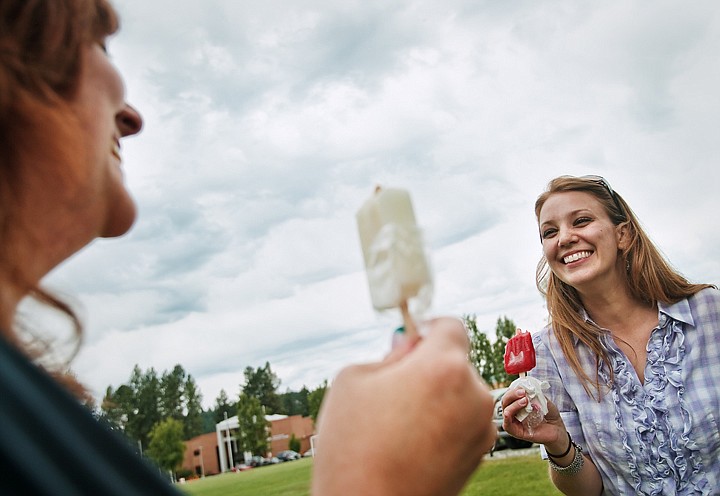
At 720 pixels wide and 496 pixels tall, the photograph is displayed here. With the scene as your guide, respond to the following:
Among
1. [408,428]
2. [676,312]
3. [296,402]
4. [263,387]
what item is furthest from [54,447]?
[296,402]

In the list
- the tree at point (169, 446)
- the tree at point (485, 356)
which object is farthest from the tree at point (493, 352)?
the tree at point (169, 446)

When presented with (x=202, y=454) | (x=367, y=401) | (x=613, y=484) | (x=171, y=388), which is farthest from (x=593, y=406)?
(x=171, y=388)

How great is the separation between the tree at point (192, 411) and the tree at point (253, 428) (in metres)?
23.7

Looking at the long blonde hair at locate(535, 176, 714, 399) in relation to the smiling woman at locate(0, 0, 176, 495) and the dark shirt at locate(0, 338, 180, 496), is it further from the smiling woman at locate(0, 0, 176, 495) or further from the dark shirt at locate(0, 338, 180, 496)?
the dark shirt at locate(0, 338, 180, 496)

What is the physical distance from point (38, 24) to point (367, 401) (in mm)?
963

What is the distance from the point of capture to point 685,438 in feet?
12.4

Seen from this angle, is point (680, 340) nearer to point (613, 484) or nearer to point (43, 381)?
point (613, 484)

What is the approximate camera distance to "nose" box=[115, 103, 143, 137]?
1506 mm

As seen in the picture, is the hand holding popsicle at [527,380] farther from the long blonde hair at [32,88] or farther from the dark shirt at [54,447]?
the dark shirt at [54,447]

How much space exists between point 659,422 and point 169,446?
234ft

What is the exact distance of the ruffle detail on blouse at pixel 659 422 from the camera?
3795 mm

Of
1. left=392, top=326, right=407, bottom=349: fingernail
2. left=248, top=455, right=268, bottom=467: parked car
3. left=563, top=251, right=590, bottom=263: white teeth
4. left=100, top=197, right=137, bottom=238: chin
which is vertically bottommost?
left=248, top=455, right=268, bottom=467: parked car

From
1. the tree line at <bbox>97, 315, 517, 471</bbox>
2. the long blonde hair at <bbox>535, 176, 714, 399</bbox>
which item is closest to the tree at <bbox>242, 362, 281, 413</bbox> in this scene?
the tree line at <bbox>97, 315, 517, 471</bbox>

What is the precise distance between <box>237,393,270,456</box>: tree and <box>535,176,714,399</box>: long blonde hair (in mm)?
72202
